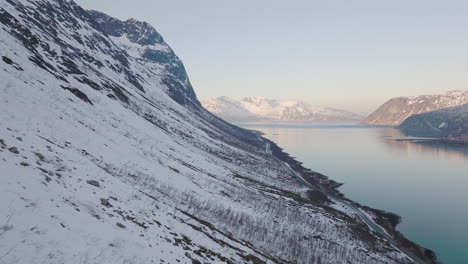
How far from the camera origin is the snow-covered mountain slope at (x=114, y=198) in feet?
37.6

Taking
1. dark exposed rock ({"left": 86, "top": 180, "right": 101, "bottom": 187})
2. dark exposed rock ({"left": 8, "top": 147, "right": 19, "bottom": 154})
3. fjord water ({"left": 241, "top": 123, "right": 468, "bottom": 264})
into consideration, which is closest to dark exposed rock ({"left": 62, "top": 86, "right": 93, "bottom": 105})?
dark exposed rock ({"left": 86, "top": 180, "right": 101, "bottom": 187})

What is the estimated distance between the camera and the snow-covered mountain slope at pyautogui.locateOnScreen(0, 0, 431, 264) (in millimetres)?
11461

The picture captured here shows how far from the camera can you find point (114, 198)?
60.9ft

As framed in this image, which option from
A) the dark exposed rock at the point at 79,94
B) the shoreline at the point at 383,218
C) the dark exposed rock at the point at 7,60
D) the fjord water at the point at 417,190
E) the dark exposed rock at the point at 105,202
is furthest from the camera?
the fjord water at the point at 417,190

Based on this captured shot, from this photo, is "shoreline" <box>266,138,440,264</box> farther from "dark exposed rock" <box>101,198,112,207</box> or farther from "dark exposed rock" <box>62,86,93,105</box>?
"dark exposed rock" <box>62,86,93,105</box>

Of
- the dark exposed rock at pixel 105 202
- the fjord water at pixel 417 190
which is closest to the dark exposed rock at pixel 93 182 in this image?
the dark exposed rock at pixel 105 202

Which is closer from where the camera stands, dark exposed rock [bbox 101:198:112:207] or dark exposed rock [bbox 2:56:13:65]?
dark exposed rock [bbox 101:198:112:207]

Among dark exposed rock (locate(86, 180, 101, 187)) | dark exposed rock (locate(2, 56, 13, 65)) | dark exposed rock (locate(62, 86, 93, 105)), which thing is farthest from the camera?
dark exposed rock (locate(62, 86, 93, 105))

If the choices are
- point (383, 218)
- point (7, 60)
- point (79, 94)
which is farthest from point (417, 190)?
point (7, 60)

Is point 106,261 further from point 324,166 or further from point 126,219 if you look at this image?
point 324,166

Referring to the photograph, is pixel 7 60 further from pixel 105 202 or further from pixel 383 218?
pixel 383 218

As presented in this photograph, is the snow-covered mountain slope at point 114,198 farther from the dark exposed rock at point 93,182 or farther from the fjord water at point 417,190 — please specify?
the fjord water at point 417,190

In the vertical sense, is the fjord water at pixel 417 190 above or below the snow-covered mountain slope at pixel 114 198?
below

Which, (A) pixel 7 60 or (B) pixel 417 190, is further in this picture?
(B) pixel 417 190
